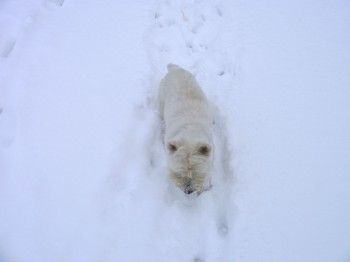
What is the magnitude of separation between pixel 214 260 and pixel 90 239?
1651 millimetres

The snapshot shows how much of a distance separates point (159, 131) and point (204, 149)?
1.41 meters

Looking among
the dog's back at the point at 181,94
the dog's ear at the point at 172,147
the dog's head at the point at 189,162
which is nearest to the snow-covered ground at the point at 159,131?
the dog's back at the point at 181,94

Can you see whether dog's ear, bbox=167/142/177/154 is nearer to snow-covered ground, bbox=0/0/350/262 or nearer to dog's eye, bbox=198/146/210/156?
dog's eye, bbox=198/146/210/156

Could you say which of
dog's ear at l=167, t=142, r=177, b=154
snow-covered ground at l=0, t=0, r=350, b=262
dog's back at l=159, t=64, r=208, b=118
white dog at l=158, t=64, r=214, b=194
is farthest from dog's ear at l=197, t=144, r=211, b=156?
snow-covered ground at l=0, t=0, r=350, b=262

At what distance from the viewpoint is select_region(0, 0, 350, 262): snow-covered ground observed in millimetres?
3756

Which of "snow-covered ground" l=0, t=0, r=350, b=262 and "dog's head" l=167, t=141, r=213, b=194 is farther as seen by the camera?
"snow-covered ground" l=0, t=0, r=350, b=262

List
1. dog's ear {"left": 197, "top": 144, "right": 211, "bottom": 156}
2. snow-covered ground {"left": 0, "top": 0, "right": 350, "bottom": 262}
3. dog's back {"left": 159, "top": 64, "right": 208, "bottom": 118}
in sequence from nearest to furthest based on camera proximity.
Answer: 1. dog's ear {"left": 197, "top": 144, "right": 211, "bottom": 156}
2. snow-covered ground {"left": 0, "top": 0, "right": 350, "bottom": 262}
3. dog's back {"left": 159, "top": 64, "right": 208, "bottom": 118}

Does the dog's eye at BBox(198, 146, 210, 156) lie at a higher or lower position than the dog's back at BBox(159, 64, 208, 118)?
lower

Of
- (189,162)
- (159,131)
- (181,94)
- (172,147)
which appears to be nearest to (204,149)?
(189,162)

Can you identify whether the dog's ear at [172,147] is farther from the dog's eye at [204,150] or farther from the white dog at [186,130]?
the dog's eye at [204,150]

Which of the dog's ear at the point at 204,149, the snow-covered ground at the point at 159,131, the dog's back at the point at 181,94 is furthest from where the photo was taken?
the dog's back at the point at 181,94

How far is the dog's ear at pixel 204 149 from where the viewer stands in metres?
3.29

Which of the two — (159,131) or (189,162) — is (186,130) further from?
(159,131)

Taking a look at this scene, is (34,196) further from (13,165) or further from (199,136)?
(199,136)
